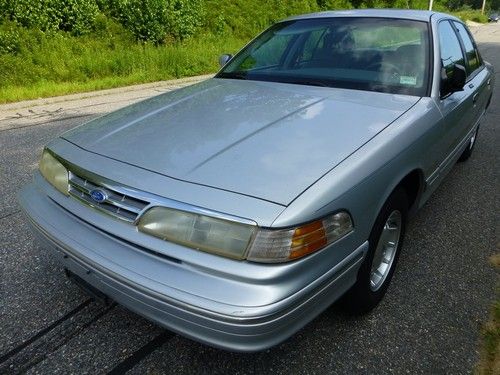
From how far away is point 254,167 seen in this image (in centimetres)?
178

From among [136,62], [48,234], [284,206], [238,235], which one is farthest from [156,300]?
[136,62]

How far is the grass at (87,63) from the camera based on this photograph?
30.3 ft

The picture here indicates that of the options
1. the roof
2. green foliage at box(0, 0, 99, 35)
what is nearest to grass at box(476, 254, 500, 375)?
the roof

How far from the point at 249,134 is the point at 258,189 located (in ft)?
1.68

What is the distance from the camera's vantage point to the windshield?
266 cm

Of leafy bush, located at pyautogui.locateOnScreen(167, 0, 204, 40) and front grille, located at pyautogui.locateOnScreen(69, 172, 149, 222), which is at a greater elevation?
front grille, located at pyautogui.locateOnScreen(69, 172, 149, 222)

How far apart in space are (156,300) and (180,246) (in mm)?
225

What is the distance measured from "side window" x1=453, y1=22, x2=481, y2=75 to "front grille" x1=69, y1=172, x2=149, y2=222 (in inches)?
126

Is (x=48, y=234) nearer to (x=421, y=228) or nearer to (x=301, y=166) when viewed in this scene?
(x=301, y=166)

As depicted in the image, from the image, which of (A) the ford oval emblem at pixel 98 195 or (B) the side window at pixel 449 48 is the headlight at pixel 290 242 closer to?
(A) the ford oval emblem at pixel 98 195

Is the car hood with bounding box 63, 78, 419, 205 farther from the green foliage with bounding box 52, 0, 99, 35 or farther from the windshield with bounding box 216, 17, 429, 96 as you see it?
the green foliage with bounding box 52, 0, 99, 35

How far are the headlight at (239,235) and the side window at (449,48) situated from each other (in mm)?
1828

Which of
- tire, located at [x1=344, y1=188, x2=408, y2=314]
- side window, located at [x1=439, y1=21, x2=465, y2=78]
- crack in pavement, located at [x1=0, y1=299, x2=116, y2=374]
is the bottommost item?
crack in pavement, located at [x1=0, y1=299, x2=116, y2=374]

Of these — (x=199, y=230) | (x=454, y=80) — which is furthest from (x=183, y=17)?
(x=199, y=230)
